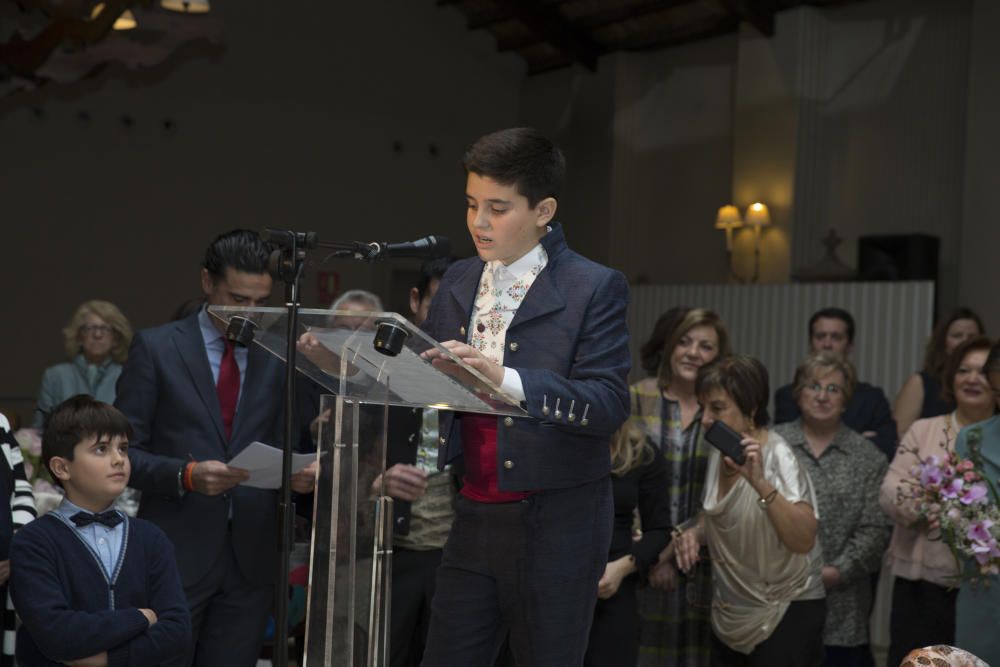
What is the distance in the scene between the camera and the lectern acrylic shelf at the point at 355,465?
205cm

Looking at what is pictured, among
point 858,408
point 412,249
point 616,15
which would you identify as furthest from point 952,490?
point 616,15

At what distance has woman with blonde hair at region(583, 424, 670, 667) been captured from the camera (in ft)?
12.1

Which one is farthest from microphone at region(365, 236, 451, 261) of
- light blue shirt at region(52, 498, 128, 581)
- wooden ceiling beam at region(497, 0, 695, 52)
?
wooden ceiling beam at region(497, 0, 695, 52)

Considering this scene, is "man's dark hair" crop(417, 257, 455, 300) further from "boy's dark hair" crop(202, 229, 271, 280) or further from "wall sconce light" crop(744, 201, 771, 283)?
"wall sconce light" crop(744, 201, 771, 283)

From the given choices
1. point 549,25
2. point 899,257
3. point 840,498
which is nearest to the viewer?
point 840,498

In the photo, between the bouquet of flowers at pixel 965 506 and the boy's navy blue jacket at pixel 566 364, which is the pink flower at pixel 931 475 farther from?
the boy's navy blue jacket at pixel 566 364

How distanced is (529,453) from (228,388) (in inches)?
43.2

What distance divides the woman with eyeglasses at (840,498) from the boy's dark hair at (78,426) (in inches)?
92.6

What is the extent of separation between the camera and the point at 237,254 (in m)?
3.05

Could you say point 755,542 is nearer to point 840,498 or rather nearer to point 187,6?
point 840,498

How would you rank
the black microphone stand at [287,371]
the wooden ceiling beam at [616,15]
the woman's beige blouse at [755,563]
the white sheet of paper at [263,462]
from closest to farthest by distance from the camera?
the black microphone stand at [287,371], the white sheet of paper at [263,462], the woman's beige blouse at [755,563], the wooden ceiling beam at [616,15]

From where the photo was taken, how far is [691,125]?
→ 12.3 metres

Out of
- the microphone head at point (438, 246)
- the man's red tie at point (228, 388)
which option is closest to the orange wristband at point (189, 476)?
the man's red tie at point (228, 388)

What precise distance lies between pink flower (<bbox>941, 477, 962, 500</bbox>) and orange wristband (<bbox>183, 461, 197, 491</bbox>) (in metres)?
2.03
